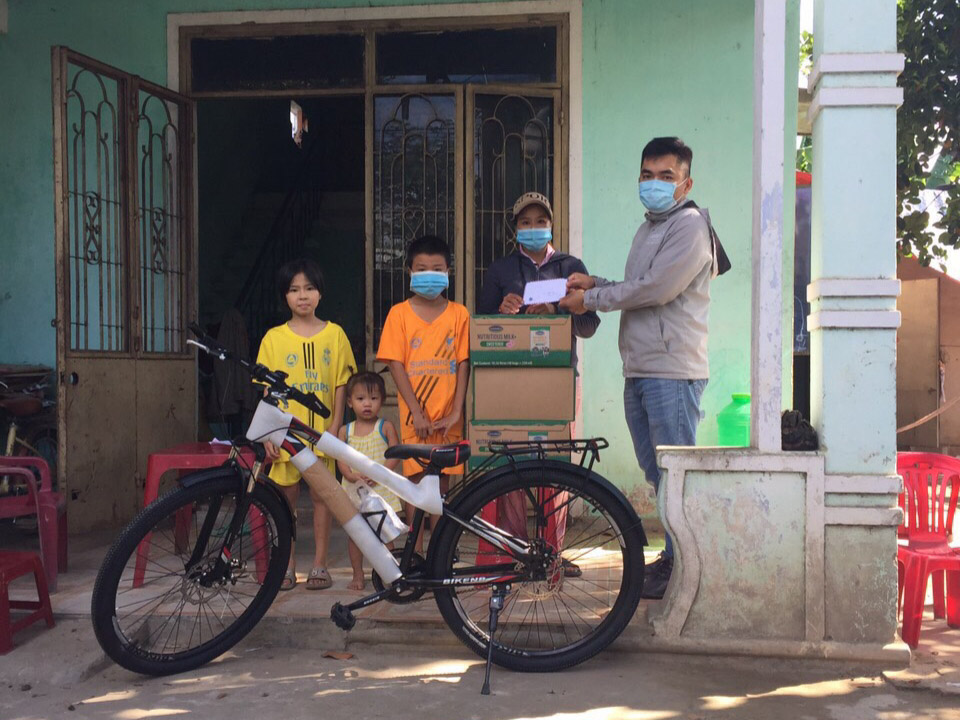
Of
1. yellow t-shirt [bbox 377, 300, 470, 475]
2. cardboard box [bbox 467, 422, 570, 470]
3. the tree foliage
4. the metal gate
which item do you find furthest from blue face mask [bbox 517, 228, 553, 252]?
the tree foliage

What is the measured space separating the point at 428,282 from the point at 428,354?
0.31 m

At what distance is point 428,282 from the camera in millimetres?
3953

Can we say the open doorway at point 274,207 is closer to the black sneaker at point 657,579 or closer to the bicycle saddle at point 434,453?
the black sneaker at point 657,579

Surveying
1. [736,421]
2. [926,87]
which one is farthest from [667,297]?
[926,87]

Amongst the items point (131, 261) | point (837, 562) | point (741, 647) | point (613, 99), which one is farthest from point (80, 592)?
point (613, 99)

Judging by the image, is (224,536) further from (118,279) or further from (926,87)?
(926,87)

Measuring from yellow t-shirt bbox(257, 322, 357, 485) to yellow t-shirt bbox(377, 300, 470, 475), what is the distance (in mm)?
232

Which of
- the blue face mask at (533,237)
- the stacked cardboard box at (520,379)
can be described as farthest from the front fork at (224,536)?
the blue face mask at (533,237)

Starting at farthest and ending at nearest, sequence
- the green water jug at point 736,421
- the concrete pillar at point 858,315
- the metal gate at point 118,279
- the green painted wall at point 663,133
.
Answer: the green painted wall at point 663,133 < the green water jug at point 736,421 < the metal gate at point 118,279 < the concrete pillar at point 858,315

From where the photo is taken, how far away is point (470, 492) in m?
3.31

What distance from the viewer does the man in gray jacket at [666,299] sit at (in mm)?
3615

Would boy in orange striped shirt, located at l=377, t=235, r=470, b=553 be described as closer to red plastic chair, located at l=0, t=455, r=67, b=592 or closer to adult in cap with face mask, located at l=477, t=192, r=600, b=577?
adult in cap with face mask, located at l=477, t=192, r=600, b=577

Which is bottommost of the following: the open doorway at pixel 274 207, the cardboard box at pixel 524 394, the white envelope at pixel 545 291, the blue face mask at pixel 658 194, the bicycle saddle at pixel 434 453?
the bicycle saddle at pixel 434 453

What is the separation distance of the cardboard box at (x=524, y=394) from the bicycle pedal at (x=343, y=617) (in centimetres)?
95
